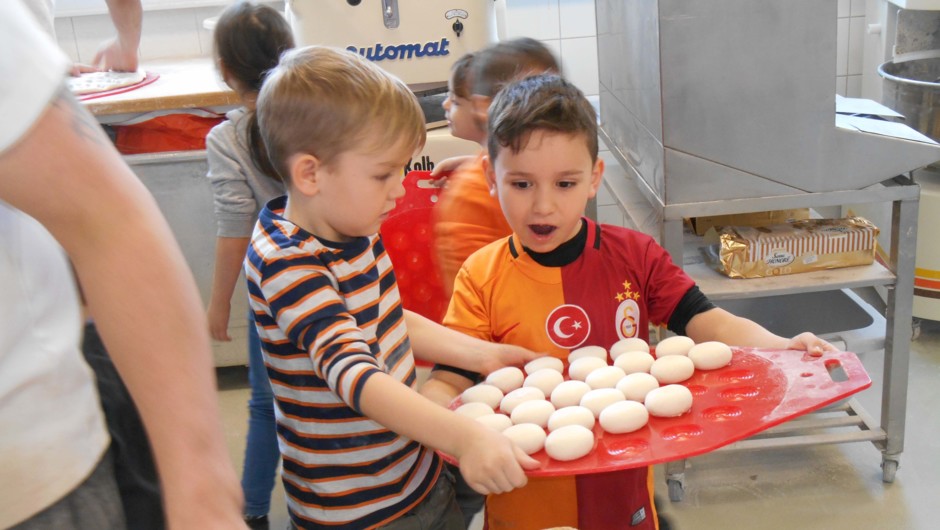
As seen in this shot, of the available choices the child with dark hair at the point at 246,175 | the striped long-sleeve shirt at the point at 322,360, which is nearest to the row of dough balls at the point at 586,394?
the striped long-sleeve shirt at the point at 322,360

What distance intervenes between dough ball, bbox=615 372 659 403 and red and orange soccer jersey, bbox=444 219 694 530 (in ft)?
0.63

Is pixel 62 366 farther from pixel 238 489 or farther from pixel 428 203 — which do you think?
pixel 428 203

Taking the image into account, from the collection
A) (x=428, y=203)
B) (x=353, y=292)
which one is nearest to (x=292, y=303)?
(x=353, y=292)

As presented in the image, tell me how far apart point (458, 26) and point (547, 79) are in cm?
103

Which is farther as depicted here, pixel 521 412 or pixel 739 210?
pixel 739 210

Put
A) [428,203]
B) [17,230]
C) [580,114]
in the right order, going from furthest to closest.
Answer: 1. [428,203]
2. [580,114]
3. [17,230]

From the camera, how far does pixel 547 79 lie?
54.2 inches

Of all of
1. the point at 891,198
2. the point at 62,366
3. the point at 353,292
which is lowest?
the point at 891,198

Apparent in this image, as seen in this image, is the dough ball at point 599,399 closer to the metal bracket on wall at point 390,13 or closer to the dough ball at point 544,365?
the dough ball at point 544,365

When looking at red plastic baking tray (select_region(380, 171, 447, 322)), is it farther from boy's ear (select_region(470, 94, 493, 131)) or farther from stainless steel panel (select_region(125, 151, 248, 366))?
stainless steel panel (select_region(125, 151, 248, 366))

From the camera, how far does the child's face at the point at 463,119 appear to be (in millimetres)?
1731

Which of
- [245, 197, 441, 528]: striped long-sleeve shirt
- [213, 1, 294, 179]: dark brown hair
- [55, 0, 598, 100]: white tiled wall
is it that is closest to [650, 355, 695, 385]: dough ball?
[245, 197, 441, 528]: striped long-sleeve shirt

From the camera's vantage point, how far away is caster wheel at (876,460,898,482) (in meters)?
2.19

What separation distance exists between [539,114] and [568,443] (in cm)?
49
